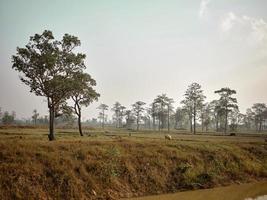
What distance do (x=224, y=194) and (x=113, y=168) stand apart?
31.1 feet

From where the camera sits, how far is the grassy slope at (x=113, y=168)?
20172 millimetres

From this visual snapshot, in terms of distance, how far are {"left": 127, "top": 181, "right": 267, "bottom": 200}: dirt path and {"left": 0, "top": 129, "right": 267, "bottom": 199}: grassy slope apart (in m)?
1.10

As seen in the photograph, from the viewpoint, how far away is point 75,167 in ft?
73.7

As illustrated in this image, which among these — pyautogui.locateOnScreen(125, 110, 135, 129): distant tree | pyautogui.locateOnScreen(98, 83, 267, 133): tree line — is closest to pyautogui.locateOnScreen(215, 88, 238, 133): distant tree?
pyautogui.locateOnScreen(98, 83, 267, 133): tree line

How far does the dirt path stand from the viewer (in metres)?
22.7

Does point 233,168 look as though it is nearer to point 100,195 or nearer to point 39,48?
point 100,195

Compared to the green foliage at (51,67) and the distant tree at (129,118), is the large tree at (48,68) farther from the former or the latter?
the distant tree at (129,118)

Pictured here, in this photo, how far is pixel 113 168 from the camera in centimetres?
2414

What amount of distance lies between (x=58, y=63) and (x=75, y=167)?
2341 centimetres

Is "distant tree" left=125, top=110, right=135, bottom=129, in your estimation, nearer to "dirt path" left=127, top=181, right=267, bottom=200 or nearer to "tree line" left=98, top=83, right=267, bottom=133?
"tree line" left=98, top=83, right=267, bottom=133

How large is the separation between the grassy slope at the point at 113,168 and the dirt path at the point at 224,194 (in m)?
1.10

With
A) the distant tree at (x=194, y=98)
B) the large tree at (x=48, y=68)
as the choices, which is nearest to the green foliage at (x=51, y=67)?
the large tree at (x=48, y=68)

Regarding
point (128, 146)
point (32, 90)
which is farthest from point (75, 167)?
point (32, 90)

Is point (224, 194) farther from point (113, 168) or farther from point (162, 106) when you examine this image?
point (162, 106)
